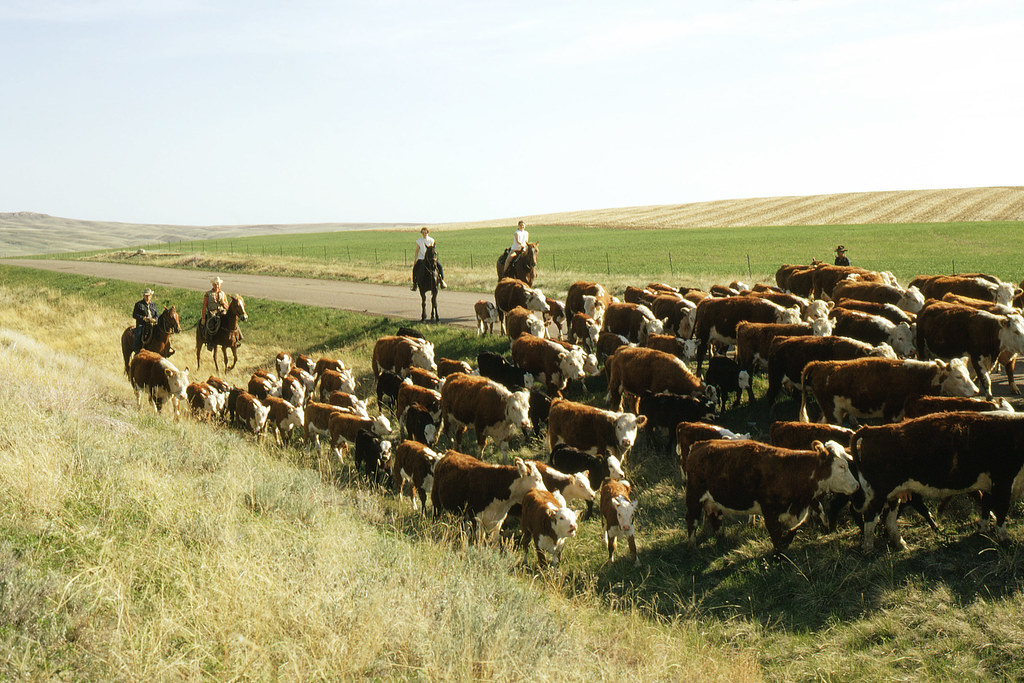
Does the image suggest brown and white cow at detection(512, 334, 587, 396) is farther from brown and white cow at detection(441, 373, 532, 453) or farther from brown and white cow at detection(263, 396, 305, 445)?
brown and white cow at detection(263, 396, 305, 445)

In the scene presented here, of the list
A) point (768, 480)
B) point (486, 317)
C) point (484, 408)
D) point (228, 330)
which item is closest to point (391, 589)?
point (768, 480)

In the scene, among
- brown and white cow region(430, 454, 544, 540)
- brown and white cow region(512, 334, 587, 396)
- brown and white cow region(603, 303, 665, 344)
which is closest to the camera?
brown and white cow region(430, 454, 544, 540)

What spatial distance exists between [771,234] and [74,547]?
6704cm

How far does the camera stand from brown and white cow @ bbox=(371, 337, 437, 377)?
17328 millimetres

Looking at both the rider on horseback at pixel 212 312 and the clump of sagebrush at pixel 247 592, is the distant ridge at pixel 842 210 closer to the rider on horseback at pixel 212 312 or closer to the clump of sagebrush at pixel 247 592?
the rider on horseback at pixel 212 312

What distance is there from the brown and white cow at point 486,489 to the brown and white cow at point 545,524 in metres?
0.20

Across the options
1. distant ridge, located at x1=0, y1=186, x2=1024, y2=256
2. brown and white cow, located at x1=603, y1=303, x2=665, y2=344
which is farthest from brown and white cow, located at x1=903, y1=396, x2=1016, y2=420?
distant ridge, located at x1=0, y1=186, x2=1024, y2=256

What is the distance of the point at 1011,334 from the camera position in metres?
12.7

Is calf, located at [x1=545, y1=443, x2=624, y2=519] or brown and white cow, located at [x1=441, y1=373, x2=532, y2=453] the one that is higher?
brown and white cow, located at [x1=441, y1=373, x2=532, y2=453]

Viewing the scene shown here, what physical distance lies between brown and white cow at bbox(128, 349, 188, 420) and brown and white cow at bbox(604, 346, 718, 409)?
904 centimetres

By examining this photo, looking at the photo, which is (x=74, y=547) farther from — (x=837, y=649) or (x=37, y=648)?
(x=837, y=649)

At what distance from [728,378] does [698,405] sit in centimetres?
186

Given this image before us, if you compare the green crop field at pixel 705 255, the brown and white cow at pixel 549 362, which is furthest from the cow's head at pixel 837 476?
the green crop field at pixel 705 255

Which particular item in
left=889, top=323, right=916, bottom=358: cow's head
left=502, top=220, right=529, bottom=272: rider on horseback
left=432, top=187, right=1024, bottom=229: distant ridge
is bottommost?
left=889, top=323, right=916, bottom=358: cow's head
